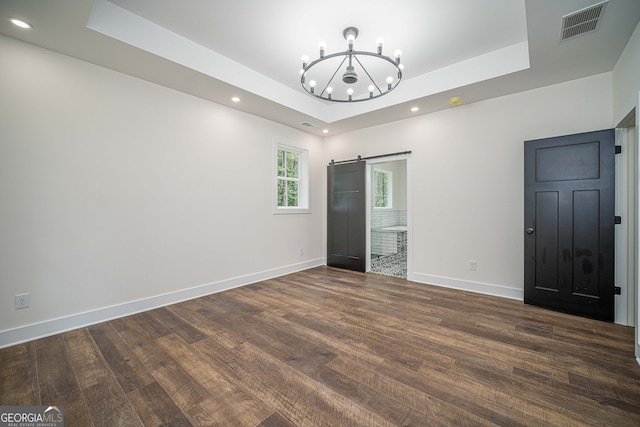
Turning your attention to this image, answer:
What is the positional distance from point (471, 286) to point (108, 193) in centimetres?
489

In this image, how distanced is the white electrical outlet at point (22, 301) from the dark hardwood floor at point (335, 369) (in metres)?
0.35

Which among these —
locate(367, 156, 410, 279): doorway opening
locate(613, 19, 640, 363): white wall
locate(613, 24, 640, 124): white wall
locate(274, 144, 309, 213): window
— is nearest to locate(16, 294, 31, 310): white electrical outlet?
locate(274, 144, 309, 213): window

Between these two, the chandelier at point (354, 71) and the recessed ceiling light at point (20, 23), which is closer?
the recessed ceiling light at point (20, 23)

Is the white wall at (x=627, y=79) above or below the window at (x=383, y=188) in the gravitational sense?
above

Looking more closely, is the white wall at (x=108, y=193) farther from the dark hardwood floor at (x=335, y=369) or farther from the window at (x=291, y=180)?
the window at (x=291, y=180)

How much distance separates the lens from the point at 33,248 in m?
2.48

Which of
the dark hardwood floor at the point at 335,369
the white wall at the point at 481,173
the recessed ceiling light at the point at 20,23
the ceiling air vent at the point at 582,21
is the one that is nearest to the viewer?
the dark hardwood floor at the point at 335,369

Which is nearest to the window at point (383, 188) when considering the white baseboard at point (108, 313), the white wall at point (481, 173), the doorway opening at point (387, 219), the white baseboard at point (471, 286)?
the doorway opening at point (387, 219)

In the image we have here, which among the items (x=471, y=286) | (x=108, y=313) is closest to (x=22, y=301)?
(x=108, y=313)

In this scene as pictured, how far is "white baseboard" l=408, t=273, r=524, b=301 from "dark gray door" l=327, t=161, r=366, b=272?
112 centimetres

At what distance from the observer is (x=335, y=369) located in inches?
78.2

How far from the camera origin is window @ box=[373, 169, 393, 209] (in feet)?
24.6

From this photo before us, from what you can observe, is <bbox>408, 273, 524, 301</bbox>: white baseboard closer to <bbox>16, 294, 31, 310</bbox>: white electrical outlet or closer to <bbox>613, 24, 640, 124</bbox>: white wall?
<bbox>613, 24, 640, 124</bbox>: white wall

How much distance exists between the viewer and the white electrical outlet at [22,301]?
2.41 meters
